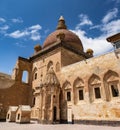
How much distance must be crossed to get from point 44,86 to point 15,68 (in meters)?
8.88

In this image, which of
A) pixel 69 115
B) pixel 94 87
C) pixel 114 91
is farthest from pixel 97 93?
pixel 69 115

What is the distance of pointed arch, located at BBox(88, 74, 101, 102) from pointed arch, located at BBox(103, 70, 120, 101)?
821 mm

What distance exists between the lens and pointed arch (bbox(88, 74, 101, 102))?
1417cm

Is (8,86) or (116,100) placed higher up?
(8,86)

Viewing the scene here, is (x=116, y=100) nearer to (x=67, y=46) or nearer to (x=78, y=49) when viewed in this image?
(x=67, y=46)

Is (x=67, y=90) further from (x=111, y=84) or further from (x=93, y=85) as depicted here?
(x=111, y=84)

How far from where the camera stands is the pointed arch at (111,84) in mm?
12995

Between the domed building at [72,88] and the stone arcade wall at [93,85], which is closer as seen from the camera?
the stone arcade wall at [93,85]

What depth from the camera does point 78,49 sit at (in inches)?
912

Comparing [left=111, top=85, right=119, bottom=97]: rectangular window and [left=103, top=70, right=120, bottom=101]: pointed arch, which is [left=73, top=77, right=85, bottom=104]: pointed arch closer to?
[left=103, top=70, right=120, bottom=101]: pointed arch

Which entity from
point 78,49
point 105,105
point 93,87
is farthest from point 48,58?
point 105,105

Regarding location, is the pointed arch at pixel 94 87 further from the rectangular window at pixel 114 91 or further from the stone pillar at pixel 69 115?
the stone pillar at pixel 69 115

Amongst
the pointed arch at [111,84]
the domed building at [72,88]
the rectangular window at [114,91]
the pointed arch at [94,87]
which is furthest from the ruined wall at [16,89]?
the rectangular window at [114,91]

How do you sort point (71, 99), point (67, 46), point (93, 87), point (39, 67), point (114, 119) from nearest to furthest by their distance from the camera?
1. point (114, 119)
2. point (93, 87)
3. point (71, 99)
4. point (67, 46)
5. point (39, 67)
